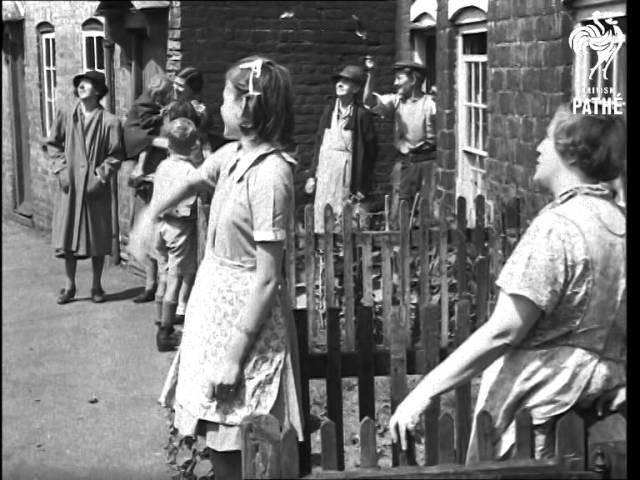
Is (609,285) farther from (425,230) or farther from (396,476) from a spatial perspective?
(425,230)

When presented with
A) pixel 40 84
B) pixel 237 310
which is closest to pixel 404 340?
pixel 237 310

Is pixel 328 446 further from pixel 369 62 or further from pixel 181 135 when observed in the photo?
pixel 369 62

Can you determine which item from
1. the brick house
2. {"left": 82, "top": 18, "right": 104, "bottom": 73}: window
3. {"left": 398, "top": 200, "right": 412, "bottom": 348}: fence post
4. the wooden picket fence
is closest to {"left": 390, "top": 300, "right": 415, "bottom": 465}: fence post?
the wooden picket fence

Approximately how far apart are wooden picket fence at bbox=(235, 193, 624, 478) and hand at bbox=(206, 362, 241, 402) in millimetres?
106

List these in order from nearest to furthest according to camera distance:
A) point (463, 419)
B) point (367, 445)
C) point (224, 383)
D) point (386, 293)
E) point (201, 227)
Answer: point (367, 445) < point (224, 383) < point (463, 419) < point (201, 227) < point (386, 293)

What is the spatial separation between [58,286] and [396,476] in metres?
1.29

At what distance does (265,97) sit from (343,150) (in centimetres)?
52

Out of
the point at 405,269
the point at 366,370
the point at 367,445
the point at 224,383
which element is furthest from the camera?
the point at 405,269

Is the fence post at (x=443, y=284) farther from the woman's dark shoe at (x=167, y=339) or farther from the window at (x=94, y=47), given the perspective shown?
the window at (x=94, y=47)

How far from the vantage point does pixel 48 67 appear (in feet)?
9.14

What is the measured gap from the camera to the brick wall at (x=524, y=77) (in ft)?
8.46

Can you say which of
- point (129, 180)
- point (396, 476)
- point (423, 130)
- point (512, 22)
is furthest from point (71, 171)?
point (396, 476)

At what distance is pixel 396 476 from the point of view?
173 cm

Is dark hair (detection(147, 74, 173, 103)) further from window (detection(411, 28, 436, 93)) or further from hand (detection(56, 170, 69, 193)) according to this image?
window (detection(411, 28, 436, 93))
